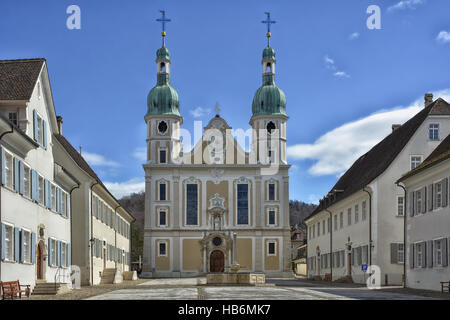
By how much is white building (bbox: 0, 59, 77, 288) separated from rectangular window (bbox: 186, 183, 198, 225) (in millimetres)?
39863

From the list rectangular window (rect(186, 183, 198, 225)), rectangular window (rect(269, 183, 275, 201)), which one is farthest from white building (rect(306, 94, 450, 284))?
rectangular window (rect(186, 183, 198, 225))

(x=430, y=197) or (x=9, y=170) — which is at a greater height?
(x=9, y=170)

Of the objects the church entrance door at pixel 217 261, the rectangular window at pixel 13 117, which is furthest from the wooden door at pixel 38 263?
the church entrance door at pixel 217 261

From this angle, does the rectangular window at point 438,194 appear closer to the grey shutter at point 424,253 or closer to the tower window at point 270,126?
the grey shutter at point 424,253

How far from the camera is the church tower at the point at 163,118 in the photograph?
73562mm

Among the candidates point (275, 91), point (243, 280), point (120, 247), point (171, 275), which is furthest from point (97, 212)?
point (275, 91)

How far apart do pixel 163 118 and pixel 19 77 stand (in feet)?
157

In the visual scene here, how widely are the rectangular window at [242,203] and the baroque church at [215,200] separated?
0.10 metres

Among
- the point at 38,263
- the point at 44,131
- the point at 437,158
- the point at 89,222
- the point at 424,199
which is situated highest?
the point at 44,131

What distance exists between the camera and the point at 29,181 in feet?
84.5

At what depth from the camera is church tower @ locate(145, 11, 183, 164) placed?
73562mm

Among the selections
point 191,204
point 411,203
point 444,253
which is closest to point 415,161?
point 411,203

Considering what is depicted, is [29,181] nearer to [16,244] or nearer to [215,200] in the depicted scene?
[16,244]

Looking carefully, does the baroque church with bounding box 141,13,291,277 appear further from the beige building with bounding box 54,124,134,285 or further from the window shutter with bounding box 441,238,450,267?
the window shutter with bounding box 441,238,450,267
